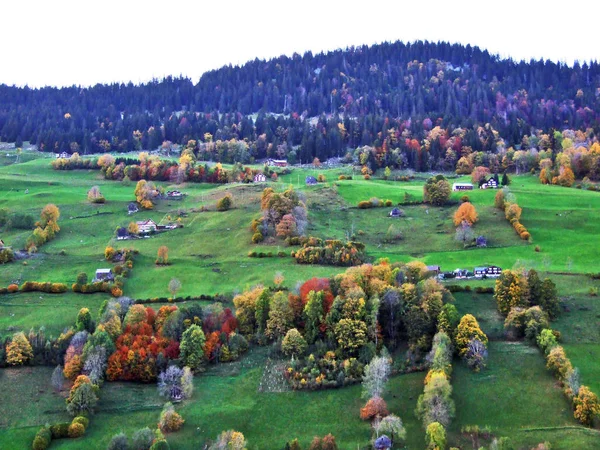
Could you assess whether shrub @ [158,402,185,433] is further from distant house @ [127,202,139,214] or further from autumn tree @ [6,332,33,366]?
distant house @ [127,202,139,214]

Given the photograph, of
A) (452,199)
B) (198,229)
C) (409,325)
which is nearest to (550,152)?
(452,199)

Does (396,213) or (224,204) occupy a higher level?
(224,204)

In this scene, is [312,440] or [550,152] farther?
[550,152]

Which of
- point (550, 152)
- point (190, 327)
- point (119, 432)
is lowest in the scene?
point (119, 432)

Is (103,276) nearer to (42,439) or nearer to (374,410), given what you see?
A: (42,439)

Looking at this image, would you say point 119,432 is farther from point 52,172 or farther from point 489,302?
point 52,172

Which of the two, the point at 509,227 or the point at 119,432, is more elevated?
the point at 509,227

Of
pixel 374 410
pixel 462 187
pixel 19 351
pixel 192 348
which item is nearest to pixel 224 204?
pixel 462 187
